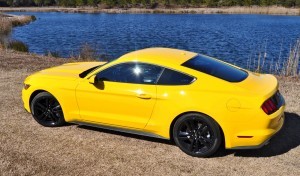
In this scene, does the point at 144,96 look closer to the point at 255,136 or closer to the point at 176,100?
the point at 176,100

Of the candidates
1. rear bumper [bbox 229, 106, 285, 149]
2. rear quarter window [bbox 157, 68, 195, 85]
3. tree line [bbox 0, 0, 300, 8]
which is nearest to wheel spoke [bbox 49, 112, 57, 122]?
rear quarter window [bbox 157, 68, 195, 85]

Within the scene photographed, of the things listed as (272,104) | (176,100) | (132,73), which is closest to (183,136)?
(176,100)

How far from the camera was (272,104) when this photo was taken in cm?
534

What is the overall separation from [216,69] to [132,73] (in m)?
1.40

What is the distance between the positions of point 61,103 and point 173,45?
802 inches

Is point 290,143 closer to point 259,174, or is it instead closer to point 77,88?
point 259,174

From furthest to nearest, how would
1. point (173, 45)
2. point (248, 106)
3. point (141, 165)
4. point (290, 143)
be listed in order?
point (173, 45)
point (290, 143)
point (141, 165)
point (248, 106)

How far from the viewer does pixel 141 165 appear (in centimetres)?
546

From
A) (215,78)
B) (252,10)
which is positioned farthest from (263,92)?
(252,10)

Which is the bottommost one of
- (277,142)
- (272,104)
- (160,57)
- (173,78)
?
(277,142)

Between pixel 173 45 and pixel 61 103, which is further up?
pixel 61 103

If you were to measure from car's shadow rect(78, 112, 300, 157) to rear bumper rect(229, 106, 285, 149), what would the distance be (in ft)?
1.75

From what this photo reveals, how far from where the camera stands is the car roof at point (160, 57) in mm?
5788

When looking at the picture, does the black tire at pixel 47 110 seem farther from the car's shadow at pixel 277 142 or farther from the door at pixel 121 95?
the door at pixel 121 95
